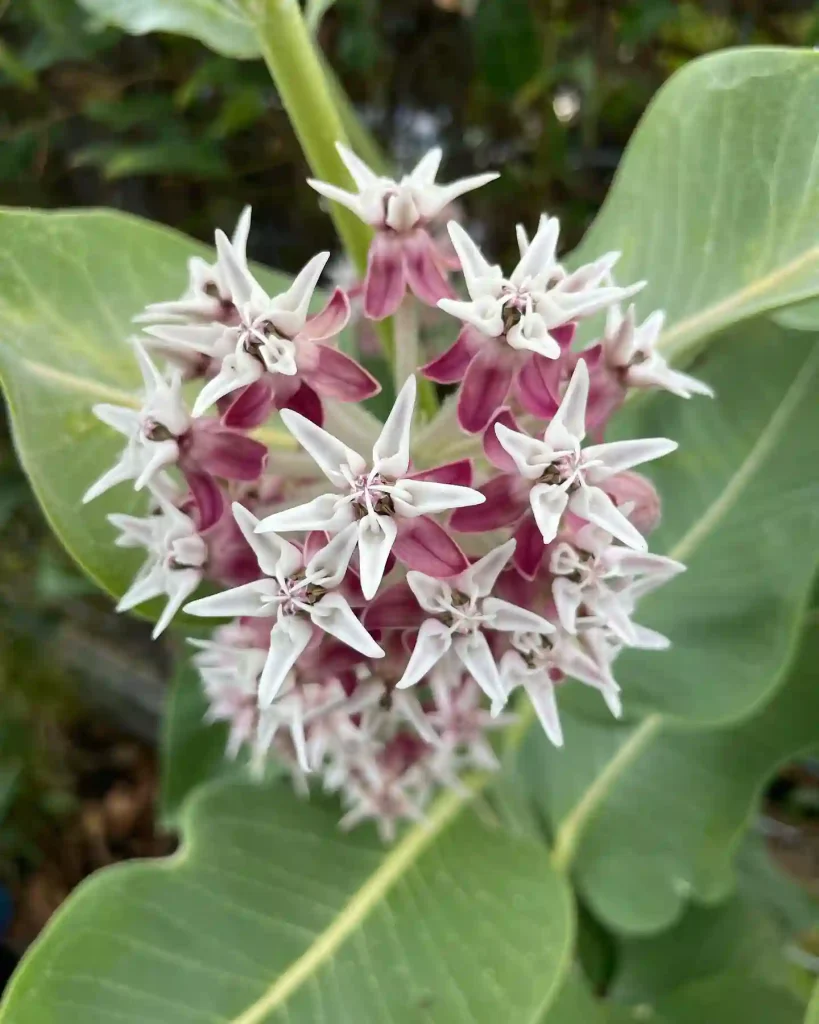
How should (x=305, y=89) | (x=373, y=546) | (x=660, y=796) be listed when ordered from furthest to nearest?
(x=660, y=796), (x=305, y=89), (x=373, y=546)

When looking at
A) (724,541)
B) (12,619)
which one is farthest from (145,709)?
(724,541)

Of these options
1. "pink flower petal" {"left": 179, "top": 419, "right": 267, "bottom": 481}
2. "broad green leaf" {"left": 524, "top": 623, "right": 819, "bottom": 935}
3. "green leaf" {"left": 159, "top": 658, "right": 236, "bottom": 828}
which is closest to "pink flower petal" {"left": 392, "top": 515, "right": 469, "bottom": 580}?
"pink flower petal" {"left": 179, "top": 419, "right": 267, "bottom": 481}

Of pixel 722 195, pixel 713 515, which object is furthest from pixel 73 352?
pixel 713 515

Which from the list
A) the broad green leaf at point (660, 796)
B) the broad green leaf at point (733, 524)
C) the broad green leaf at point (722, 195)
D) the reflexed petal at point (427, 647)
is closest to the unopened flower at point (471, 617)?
the reflexed petal at point (427, 647)

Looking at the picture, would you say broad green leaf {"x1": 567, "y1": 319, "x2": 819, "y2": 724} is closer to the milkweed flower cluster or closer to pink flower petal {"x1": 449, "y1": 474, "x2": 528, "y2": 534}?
the milkweed flower cluster

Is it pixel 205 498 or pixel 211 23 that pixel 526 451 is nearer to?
pixel 205 498

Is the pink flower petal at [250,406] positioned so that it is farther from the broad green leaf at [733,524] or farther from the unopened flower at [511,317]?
the broad green leaf at [733,524]
